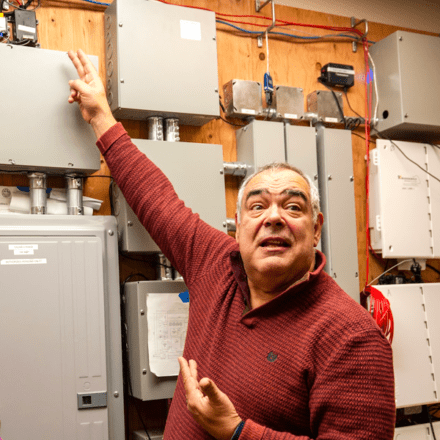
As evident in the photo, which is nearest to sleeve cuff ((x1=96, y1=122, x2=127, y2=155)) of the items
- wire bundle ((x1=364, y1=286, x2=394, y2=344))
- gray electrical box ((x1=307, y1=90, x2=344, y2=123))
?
gray electrical box ((x1=307, y1=90, x2=344, y2=123))

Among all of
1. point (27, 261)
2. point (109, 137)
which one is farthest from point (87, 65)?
point (27, 261)

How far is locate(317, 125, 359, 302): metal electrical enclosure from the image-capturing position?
248 centimetres

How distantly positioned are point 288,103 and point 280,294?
132 cm

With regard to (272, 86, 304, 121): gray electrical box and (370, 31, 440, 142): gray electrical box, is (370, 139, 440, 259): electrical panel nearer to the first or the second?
(370, 31, 440, 142): gray electrical box

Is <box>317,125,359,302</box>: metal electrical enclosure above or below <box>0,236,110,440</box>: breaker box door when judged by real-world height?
above

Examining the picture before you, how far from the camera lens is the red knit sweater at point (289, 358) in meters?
1.23

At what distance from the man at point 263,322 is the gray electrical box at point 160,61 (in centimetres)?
23

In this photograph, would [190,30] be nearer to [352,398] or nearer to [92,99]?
[92,99]

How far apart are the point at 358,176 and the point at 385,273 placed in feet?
1.66

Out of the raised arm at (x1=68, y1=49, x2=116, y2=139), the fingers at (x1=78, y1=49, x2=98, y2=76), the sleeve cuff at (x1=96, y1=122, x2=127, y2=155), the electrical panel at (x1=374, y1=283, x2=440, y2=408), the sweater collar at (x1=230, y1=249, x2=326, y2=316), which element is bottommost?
the electrical panel at (x1=374, y1=283, x2=440, y2=408)

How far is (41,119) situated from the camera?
5.97 ft

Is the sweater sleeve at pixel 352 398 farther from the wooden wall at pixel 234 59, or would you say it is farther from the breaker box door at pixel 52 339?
the wooden wall at pixel 234 59

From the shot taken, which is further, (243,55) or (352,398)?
(243,55)

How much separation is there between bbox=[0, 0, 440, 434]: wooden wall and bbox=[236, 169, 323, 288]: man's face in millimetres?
784
